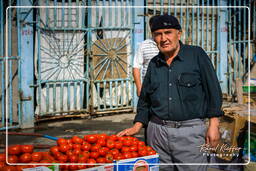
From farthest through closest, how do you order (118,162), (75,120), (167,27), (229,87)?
(229,87), (75,120), (167,27), (118,162)

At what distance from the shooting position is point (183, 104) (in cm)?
257

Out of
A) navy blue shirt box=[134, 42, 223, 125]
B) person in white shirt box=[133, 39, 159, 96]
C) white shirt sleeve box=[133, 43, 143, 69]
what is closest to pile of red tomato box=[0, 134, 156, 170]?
navy blue shirt box=[134, 42, 223, 125]

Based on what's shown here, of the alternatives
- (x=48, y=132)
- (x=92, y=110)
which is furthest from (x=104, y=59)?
(x=48, y=132)

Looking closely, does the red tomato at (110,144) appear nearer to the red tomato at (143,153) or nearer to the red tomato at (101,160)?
the red tomato at (101,160)

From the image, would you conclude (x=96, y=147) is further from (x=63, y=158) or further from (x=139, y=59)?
(x=139, y=59)

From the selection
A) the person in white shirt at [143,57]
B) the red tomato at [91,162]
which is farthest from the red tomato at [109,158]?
the person in white shirt at [143,57]

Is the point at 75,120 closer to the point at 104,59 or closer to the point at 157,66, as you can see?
the point at 104,59

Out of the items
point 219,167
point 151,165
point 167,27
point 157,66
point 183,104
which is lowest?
point 219,167

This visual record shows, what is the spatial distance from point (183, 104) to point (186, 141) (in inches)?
12.1

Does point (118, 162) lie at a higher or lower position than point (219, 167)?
higher

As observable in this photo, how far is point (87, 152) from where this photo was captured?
260 centimetres

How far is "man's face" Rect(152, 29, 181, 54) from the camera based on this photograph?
254 cm

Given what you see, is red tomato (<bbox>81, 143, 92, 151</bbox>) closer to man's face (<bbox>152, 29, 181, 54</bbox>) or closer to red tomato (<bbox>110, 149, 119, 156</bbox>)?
red tomato (<bbox>110, 149, 119, 156</bbox>)

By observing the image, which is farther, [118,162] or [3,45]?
[3,45]
